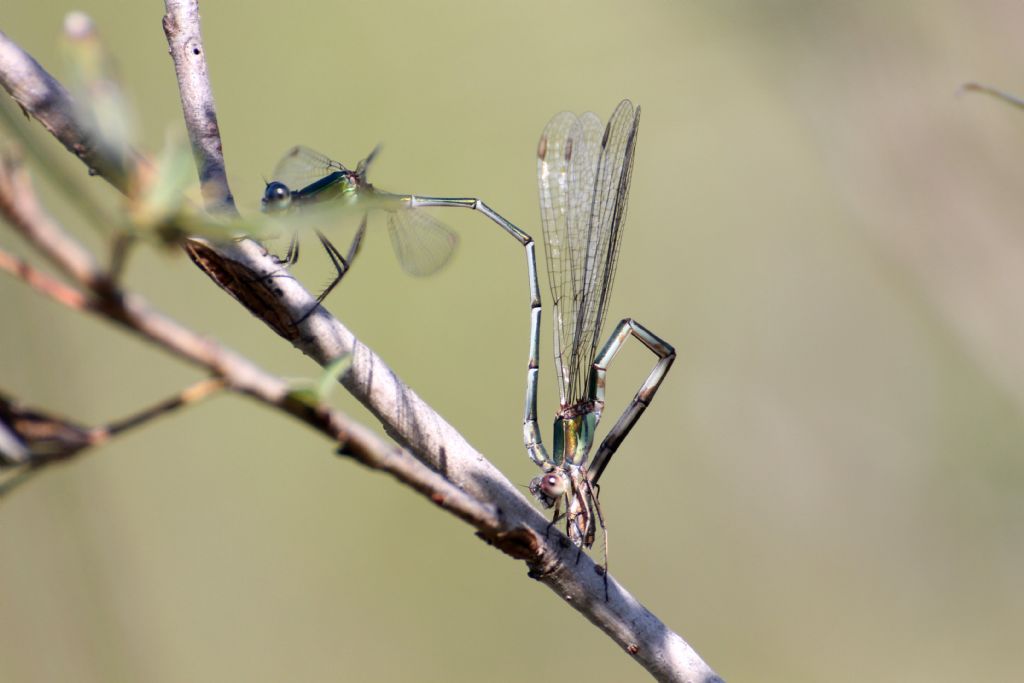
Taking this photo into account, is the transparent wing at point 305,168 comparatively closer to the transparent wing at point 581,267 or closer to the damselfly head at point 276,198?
the damselfly head at point 276,198

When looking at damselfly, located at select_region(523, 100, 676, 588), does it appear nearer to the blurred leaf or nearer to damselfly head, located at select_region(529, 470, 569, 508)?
damselfly head, located at select_region(529, 470, 569, 508)

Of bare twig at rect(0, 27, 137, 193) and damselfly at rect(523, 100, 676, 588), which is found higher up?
bare twig at rect(0, 27, 137, 193)

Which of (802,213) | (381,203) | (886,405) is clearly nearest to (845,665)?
(886,405)

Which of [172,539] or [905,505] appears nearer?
[172,539]

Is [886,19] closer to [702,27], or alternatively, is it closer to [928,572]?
[702,27]

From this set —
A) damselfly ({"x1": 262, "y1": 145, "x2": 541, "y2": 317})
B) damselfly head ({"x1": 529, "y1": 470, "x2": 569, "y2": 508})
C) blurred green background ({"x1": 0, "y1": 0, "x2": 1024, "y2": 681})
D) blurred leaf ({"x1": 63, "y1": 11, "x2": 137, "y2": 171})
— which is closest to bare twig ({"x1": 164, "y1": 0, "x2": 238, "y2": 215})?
blurred leaf ({"x1": 63, "y1": 11, "x2": 137, "y2": 171})

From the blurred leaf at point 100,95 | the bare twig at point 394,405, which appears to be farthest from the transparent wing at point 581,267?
the blurred leaf at point 100,95

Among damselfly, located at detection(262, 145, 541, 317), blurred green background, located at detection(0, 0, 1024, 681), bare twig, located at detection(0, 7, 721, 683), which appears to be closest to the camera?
bare twig, located at detection(0, 7, 721, 683)
